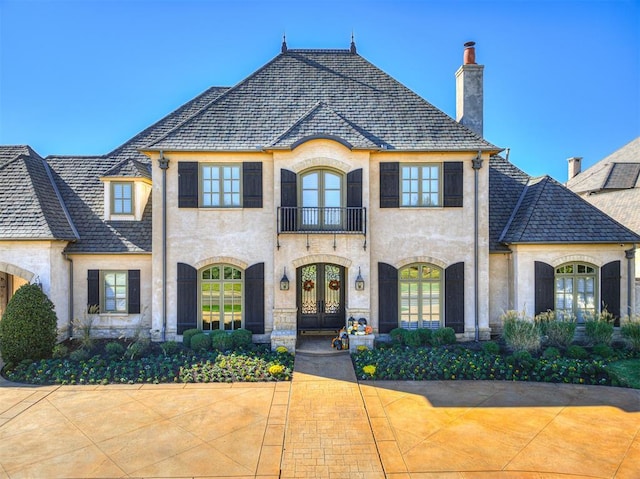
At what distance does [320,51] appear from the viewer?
15.1 meters

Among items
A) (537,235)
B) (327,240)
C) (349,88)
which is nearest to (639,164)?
(537,235)

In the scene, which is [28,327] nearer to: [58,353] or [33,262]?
[58,353]

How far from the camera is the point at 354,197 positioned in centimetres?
1212

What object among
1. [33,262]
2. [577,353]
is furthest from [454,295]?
[33,262]

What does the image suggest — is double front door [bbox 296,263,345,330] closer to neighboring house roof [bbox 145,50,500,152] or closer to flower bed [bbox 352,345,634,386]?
flower bed [bbox 352,345,634,386]

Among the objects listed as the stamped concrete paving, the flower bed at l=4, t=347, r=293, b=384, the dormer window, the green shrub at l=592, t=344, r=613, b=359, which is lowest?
the stamped concrete paving

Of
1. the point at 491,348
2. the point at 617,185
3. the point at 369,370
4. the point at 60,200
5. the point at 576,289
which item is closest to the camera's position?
the point at 369,370

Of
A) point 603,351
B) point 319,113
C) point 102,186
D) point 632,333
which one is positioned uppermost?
point 319,113

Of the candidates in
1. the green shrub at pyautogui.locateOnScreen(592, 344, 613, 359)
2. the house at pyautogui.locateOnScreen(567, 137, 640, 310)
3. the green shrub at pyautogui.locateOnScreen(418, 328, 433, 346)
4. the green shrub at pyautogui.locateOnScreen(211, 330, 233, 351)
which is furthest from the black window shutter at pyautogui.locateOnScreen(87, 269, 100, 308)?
the house at pyautogui.locateOnScreen(567, 137, 640, 310)

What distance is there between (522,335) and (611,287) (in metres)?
4.16

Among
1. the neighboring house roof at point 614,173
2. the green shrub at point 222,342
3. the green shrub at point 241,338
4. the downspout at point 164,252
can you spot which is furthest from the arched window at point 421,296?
the neighboring house roof at point 614,173

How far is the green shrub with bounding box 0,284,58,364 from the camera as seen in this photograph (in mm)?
10297

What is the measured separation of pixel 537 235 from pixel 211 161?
35.0 feet

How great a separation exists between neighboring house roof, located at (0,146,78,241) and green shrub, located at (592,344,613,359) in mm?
16327
